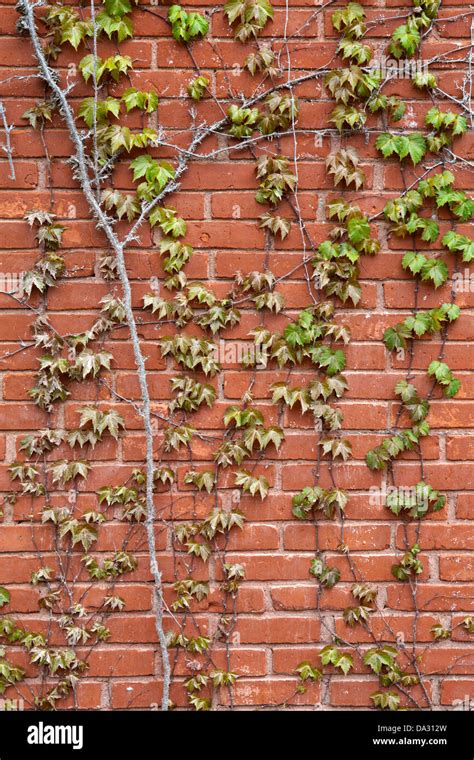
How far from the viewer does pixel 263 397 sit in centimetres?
202

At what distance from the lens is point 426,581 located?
2.02 m

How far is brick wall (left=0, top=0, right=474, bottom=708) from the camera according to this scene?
6.53ft

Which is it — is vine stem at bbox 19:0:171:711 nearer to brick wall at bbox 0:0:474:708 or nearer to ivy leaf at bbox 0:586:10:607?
brick wall at bbox 0:0:474:708

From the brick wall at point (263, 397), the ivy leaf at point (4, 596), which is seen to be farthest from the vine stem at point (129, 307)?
the ivy leaf at point (4, 596)

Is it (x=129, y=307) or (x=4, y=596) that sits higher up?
(x=129, y=307)

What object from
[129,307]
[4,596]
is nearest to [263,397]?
[129,307]

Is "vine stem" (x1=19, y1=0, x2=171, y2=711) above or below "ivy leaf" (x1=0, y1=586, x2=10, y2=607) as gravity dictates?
above

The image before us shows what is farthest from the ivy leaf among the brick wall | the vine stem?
the vine stem

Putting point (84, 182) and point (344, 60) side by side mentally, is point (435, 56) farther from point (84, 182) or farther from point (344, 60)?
point (84, 182)

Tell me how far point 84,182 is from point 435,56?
1148 mm

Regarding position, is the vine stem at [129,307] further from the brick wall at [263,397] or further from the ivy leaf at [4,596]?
the ivy leaf at [4,596]

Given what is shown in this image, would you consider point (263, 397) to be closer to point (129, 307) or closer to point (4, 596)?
point (129, 307)

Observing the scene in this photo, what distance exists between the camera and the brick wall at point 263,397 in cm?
199
